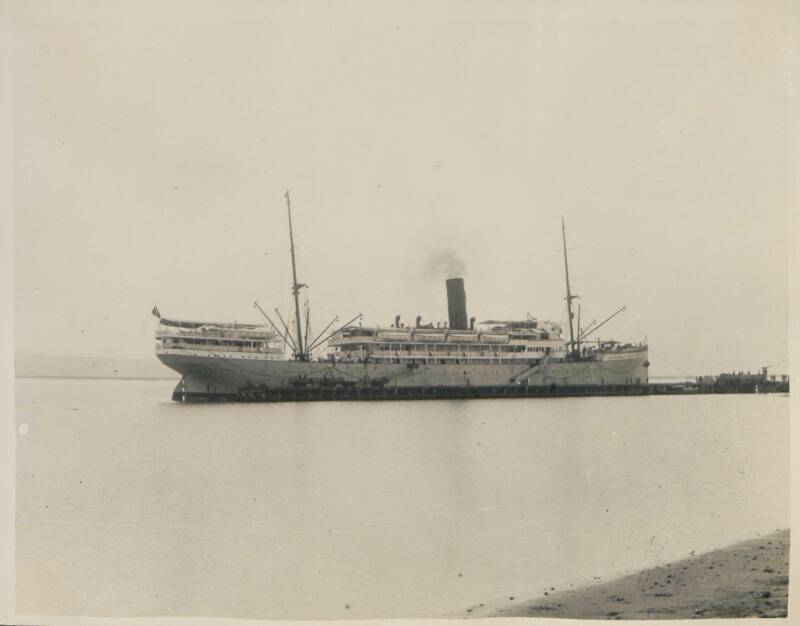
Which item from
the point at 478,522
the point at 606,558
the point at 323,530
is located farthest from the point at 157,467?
the point at 606,558

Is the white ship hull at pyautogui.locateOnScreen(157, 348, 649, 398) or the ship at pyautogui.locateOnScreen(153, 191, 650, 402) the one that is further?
the white ship hull at pyautogui.locateOnScreen(157, 348, 649, 398)

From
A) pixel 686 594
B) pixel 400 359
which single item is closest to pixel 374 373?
pixel 400 359

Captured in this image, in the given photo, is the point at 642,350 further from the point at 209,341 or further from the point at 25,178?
the point at 25,178

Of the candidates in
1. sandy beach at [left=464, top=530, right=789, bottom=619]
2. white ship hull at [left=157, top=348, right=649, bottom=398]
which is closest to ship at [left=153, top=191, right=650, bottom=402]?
white ship hull at [left=157, top=348, right=649, bottom=398]

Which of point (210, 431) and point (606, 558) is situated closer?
point (606, 558)

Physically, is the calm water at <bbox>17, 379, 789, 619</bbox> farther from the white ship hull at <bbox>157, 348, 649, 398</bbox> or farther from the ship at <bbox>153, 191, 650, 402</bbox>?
the white ship hull at <bbox>157, 348, 649, 398</bbox>
